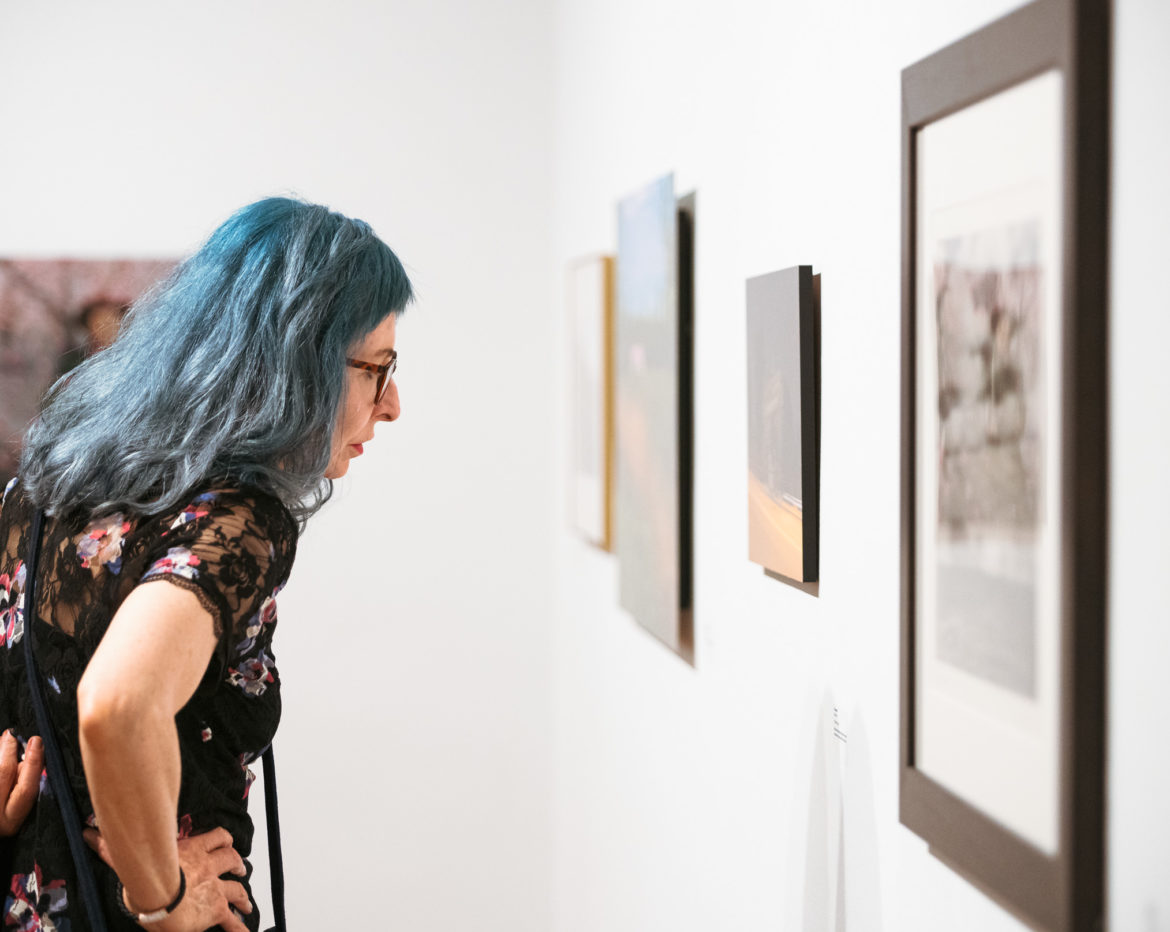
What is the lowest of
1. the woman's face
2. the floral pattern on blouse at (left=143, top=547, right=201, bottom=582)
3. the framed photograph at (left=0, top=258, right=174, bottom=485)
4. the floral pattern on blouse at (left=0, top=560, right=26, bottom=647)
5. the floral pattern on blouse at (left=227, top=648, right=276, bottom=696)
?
the floral pattern on blouse at (left=227, top=648, right=276, bottom=696)

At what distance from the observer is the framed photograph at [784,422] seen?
4.92 ft

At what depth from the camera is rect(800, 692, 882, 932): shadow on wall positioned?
137 cm

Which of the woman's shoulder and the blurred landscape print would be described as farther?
the woman's shoulder

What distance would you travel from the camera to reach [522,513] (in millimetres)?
3746

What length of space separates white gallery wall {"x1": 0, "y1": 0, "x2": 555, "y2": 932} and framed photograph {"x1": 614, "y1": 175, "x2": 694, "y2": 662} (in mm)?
1223

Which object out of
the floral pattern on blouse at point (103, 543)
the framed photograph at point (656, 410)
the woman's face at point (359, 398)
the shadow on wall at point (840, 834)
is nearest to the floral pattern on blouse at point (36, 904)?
the floral pattern on blouse at point (103, 543)

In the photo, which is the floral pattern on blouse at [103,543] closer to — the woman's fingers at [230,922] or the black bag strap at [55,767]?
the black bag strap at [55,767]

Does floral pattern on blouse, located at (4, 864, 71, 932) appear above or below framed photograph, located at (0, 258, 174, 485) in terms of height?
below

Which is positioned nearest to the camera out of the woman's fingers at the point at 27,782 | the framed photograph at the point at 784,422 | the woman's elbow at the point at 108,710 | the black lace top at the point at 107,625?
the woman's elbow at the point at 108,710

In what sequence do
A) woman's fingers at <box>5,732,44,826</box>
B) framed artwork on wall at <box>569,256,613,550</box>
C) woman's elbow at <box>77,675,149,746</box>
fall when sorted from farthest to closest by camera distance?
framed artwork on wall at <box>569,256,613,550</box> < woman's fingers at <box>5,732,44,826</box> < woman's elbow at <box>77,675,149,746</box>

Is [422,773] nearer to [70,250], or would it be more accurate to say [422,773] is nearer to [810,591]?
[70,250]

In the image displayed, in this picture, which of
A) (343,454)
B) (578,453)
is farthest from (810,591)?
(578,453)

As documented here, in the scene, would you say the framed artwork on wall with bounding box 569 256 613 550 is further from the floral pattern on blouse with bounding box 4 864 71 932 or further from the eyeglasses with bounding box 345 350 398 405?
the floral pattern on blouse with bounding box 4 864 71 932

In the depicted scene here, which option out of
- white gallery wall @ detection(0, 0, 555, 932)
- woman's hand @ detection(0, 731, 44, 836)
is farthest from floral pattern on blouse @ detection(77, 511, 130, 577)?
white gallery wall @ detection(0, 0, 555, 932)
